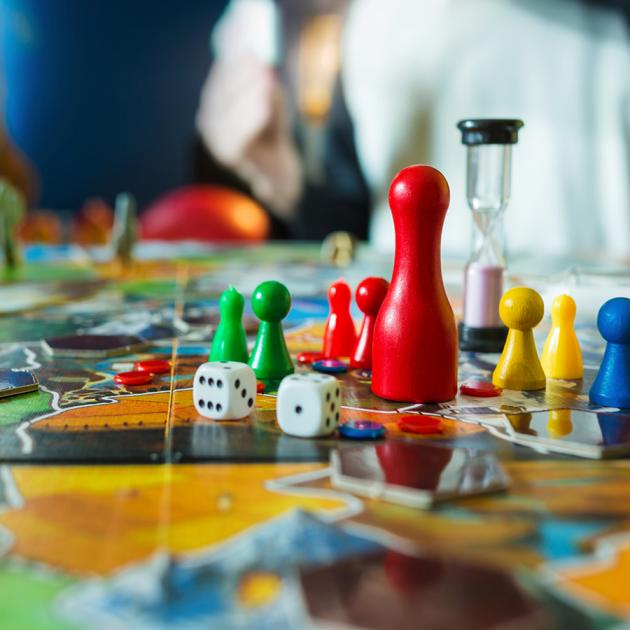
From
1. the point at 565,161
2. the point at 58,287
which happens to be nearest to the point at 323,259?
the point at 58,287

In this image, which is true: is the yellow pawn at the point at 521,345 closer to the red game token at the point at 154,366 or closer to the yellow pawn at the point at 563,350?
the yellow pawn at the point at 563,350

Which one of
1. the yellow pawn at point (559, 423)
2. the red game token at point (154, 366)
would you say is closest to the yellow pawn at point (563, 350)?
the yellow pawn at point (559, 423)

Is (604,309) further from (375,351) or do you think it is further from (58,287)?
(58,287)

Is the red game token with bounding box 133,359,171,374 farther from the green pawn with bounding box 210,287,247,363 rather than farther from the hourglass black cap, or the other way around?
the hourglass black cap

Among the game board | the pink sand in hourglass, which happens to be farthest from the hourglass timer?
the game board

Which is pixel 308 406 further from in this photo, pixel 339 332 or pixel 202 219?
pixel 202 219

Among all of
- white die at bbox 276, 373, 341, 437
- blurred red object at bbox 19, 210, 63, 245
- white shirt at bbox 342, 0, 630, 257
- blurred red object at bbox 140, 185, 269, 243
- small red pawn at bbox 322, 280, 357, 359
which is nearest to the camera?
white die at bbox 276, 373, 341, 437
